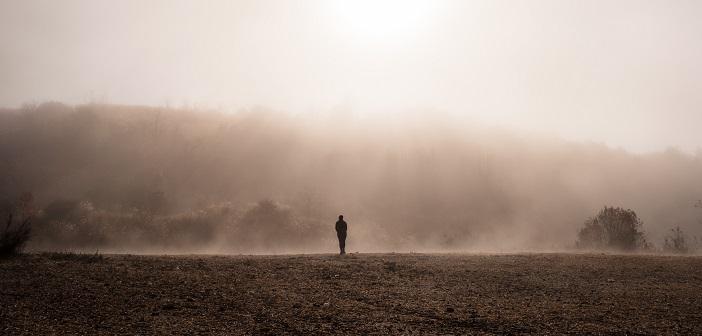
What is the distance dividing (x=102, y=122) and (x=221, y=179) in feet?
79.2

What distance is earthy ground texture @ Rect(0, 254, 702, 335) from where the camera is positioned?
9094 millimetres

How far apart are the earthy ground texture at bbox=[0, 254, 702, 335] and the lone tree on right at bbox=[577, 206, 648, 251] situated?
13738 mm

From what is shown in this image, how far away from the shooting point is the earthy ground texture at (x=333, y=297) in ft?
29.8

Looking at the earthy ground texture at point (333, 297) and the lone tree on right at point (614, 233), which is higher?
the lone tree on right at point (614, 233)

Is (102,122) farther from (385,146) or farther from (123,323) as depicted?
(123,323)

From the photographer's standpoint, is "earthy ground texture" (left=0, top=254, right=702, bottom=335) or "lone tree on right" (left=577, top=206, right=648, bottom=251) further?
"lone tree on right" (left=577, top=206, right=648, bottom=251)

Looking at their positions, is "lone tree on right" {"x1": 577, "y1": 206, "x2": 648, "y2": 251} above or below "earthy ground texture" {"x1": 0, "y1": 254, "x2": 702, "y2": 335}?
above

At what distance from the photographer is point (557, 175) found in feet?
254

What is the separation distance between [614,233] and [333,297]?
87.2 ft

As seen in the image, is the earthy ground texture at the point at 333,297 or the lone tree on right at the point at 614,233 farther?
the lone tree on right at the point at 614,233

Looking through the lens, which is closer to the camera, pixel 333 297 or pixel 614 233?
pixel 333 297

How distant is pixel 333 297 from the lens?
1147 cm

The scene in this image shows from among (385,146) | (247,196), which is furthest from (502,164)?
(247,196)

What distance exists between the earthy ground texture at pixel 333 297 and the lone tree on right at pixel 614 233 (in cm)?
1374
